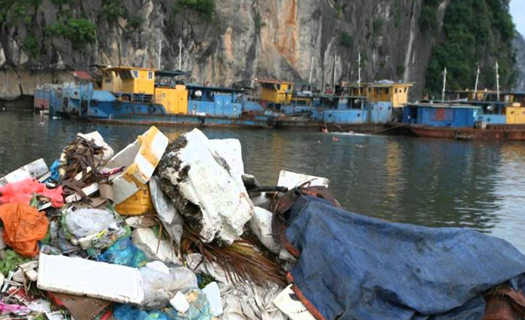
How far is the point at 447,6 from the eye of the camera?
66625 mm

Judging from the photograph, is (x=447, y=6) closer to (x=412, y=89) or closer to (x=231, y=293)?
(x=412, y=89)

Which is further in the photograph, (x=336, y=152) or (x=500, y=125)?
(x=500, y=125)

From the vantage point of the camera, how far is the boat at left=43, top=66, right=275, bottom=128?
31234 millimetres

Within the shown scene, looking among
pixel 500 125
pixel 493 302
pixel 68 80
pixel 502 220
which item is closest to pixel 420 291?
pixel 493 302

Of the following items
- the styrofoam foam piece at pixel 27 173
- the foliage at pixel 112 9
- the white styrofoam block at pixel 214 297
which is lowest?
the white styrofoam block at pixel 214 297

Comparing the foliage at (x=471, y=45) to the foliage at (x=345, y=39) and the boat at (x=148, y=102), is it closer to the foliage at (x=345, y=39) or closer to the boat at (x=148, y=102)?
the foliage at (x=345, y=39)

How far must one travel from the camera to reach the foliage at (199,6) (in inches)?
1647

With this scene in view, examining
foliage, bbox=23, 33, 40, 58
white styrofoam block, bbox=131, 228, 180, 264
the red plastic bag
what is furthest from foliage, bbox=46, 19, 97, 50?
white styrofoam block, bbox=131, 228, 180, 264

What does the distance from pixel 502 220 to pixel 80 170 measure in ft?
26.5

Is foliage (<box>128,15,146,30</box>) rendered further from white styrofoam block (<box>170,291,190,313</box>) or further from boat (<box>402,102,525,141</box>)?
white styrofoam block (<box>170,291,190,313</box>)

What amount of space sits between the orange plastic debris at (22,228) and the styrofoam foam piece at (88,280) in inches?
8.8

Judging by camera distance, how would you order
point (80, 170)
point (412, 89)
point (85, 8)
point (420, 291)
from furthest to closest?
point (412, 89) < point (85, 8) < point (80, 170) < point (420, 291)

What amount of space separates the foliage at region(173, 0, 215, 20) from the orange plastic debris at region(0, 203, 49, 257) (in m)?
39.8

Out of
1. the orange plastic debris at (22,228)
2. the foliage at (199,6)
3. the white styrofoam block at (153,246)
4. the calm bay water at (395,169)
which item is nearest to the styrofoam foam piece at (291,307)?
the white styrofoam block at (153,246)
